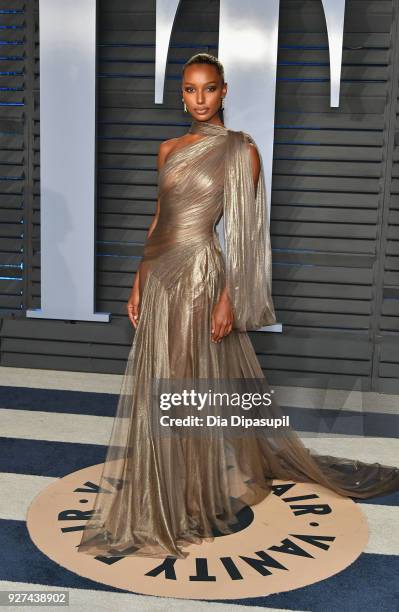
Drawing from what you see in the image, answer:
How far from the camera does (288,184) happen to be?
4.94 metres

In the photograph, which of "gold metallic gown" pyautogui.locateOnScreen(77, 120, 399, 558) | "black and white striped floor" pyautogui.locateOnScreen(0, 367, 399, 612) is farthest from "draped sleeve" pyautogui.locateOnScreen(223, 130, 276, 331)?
"black and white striped floor" pyautogui.locateOnScreen(0, 367, 399, 612)

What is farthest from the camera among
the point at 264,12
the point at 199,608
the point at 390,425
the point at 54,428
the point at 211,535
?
the point at 264,12

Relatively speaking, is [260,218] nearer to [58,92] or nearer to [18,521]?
[18,521]

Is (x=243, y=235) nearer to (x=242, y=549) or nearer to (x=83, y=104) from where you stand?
(x=242, y=549)

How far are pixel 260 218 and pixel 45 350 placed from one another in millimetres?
2691

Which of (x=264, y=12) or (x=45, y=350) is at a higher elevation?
(x=264, y=12)

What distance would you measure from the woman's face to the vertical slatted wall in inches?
83.9

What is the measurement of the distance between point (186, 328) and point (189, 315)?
0.05 metres

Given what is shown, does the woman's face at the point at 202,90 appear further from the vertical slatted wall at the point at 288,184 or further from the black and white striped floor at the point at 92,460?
the vertical slatted wall at the point at 288,184

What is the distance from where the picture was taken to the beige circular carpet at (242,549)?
98.5 inches

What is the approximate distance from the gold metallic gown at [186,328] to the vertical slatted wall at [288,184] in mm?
2021

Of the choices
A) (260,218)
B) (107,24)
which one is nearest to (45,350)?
(107,24)

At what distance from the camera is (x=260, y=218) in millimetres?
3012

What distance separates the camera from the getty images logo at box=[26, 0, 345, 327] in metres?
4.63
